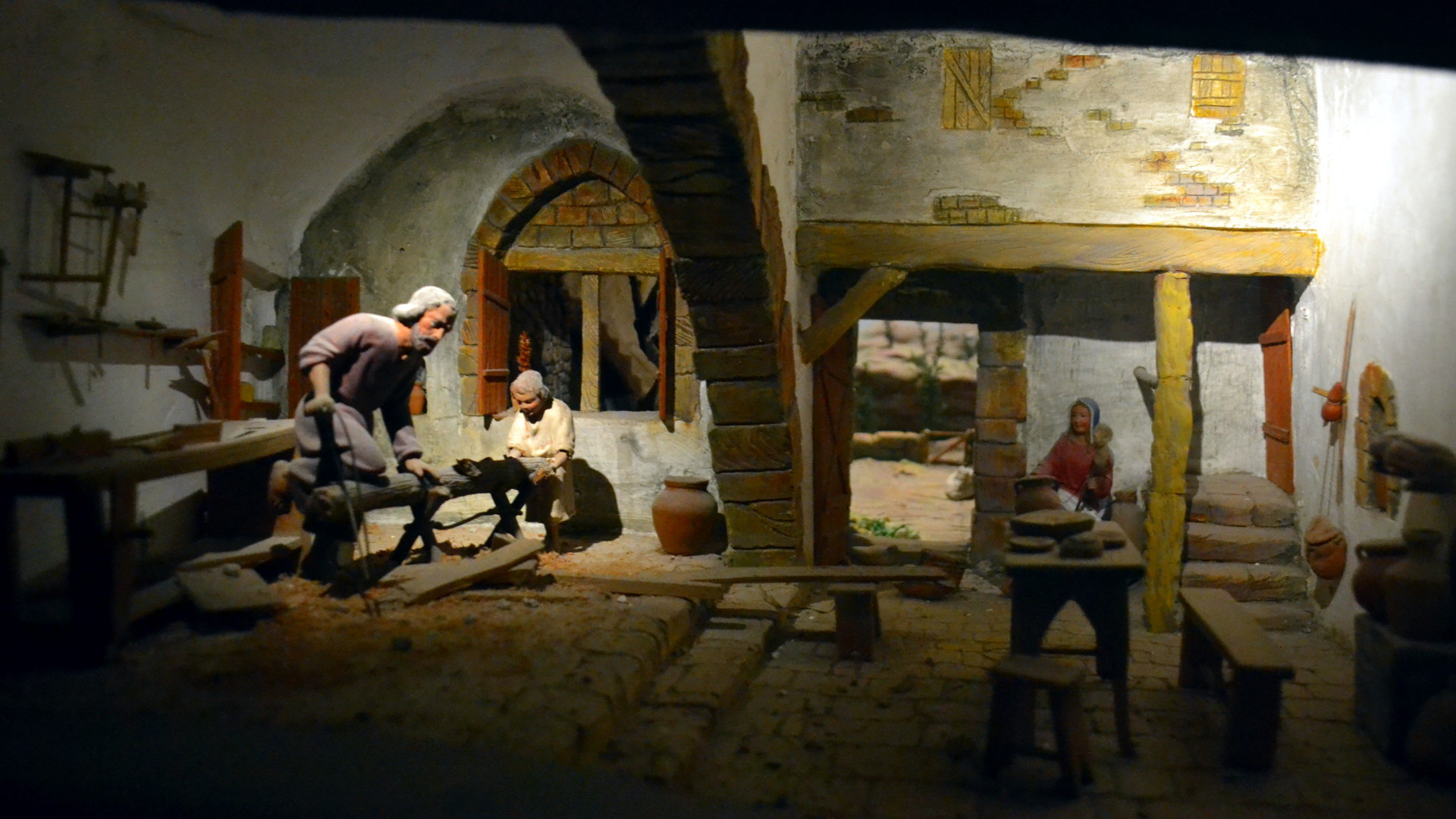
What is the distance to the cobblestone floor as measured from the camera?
349 cm

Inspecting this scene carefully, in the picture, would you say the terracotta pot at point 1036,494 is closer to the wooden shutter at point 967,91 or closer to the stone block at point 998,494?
the stone block at point 998,494

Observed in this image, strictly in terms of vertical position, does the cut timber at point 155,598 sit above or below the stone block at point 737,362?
below

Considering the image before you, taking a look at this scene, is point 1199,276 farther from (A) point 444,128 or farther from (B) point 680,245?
(A) point 444,128

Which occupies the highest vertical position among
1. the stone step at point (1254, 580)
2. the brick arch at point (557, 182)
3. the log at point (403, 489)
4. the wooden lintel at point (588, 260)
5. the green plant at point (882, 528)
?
the brick arch at point (557, 182)

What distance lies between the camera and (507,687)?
11.5 ft

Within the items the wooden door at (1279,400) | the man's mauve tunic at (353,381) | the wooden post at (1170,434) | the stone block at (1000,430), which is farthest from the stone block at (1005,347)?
the man's mauve tunic at (353,381)

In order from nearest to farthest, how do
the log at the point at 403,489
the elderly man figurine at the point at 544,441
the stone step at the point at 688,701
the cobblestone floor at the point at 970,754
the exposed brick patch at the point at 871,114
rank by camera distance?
the stone step at the point at 688,701 → the cobblestone floor at the point at 970,754 → the log at the point at 403,489 → the elderly man figurine at the point at 544,441 → the exposed brick patch at the point at 871,114

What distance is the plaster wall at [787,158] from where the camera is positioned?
5.04 metres

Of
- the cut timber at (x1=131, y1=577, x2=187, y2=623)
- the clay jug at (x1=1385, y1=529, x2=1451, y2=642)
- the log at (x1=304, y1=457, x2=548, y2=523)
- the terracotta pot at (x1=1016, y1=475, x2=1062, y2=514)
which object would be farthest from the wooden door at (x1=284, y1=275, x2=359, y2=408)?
the clay jug at (x1=1385, y1=529, x2=1451, y2=642)

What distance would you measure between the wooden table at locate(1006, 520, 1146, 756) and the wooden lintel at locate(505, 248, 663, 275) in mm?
3866

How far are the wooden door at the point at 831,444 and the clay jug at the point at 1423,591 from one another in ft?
12.5

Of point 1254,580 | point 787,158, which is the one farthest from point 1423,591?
point 787,158

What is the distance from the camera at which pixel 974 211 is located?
6.49 meters

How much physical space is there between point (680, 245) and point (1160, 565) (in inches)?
146
